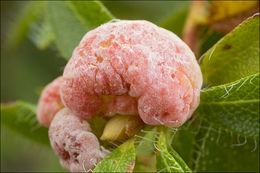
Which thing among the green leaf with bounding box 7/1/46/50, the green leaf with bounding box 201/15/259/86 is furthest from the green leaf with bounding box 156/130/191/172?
the green leaf with bounding box 7/1/46/50

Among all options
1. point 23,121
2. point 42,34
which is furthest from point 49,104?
point 42,34

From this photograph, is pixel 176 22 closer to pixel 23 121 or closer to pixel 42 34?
pixel 42 34

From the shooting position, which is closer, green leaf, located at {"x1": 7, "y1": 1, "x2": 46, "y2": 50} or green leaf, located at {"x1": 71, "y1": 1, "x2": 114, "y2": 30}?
green leaf, located at {"x1": 71, "y1": 1, "x2": 114, "y2": 30}

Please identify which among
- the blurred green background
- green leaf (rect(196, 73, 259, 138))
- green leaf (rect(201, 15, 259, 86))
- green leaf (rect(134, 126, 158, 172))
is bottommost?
the blurred green background

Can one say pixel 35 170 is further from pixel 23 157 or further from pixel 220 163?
pixel 220 163

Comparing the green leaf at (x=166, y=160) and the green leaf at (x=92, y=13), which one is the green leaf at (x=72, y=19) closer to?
the green leaf at (x=92, y=13)

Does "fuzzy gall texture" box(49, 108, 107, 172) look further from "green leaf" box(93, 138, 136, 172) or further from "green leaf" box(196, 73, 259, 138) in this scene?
"green leaf" box(196, 73, 259, 138)

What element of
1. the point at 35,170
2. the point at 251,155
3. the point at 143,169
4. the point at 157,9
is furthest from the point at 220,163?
the point at 35,170
